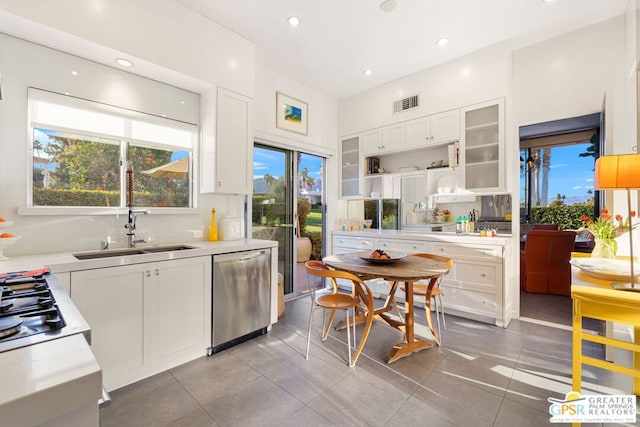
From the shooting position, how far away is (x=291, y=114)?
13.8 feet

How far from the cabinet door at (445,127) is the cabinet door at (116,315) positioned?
3669 mm

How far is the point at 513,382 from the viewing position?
7.24ft

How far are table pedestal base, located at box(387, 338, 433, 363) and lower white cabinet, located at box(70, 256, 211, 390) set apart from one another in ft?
5.36

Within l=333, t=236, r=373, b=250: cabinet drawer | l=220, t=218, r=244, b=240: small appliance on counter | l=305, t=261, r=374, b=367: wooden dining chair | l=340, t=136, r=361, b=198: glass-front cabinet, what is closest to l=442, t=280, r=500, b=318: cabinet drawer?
l=333, t=236, r=373, b=250: cabinet drawer

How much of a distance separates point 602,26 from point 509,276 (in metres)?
2.86

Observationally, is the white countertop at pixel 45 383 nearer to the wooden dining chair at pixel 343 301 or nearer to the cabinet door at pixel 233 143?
the wooden dining chair at pixel 343 301

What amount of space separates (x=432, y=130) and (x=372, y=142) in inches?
37.6

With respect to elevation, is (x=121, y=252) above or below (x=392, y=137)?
below

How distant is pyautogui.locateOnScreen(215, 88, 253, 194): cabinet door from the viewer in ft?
9.96

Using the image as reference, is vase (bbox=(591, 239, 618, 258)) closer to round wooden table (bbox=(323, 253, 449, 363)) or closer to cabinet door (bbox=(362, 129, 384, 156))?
round wooden table (bbox=(323, 253, 449, 363))

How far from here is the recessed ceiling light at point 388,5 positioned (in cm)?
271

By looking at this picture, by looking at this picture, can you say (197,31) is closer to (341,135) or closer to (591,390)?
(341,135)

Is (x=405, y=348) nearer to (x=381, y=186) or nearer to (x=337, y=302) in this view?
(x=337, y=302)

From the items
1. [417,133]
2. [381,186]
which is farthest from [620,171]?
[381,186]
